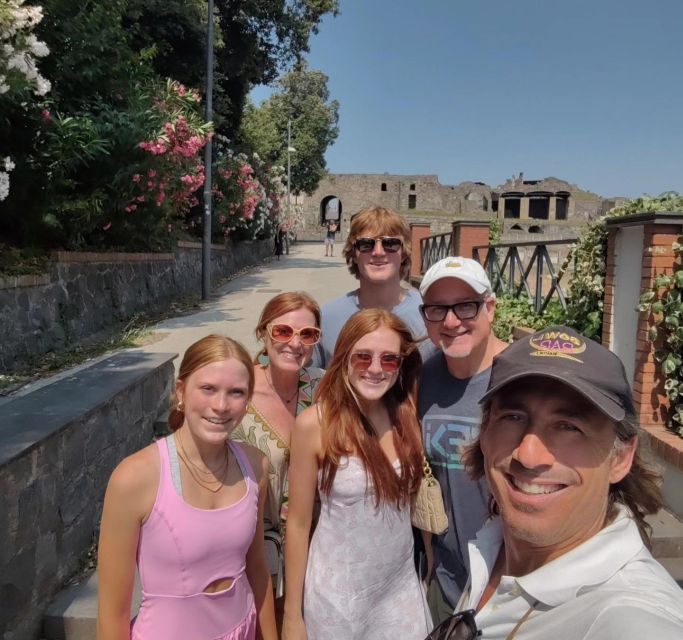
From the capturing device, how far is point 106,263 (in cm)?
812

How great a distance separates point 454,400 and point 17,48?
17.6ft

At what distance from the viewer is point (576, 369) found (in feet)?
3.35

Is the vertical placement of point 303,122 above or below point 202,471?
above

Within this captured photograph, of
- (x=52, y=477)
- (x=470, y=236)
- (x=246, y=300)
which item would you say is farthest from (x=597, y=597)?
(x=246, y=300)

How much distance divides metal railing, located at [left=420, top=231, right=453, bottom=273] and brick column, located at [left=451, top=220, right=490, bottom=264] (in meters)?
Answer: 0.72

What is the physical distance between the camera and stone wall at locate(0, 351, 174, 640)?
219cm

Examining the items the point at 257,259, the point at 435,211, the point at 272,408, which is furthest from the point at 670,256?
the point at 435,211

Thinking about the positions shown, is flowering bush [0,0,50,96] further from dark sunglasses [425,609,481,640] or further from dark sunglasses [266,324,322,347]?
dark sunglasses [425,609,481,640]

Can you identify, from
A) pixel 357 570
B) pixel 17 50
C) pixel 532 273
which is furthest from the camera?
pixel 532 273

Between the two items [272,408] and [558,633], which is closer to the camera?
[558,633]

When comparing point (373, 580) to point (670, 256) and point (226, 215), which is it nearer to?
point (670, 256)

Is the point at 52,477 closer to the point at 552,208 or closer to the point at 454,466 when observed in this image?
the point at 454,466

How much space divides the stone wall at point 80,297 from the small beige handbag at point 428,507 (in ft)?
16.8

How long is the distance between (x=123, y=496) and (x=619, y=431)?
1.25m
